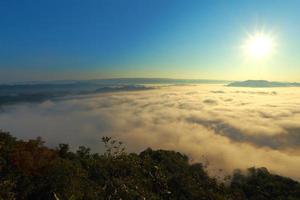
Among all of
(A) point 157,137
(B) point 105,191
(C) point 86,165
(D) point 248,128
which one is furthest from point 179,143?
(B) point 105,191

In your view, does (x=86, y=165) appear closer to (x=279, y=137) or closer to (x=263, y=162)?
(x=263, y=162)

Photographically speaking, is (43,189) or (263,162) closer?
(43,189)

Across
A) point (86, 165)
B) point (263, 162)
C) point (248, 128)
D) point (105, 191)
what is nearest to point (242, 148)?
point (263, 162)

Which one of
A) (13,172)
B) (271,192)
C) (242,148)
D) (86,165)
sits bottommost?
(242,148)

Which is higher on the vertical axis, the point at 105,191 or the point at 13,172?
the point at 13,172

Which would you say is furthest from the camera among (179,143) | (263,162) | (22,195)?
(179,143)

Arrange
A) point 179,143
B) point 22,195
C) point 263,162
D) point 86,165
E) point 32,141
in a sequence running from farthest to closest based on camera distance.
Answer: point 179,143 < point 263,162 < point 86,165 < point 32,141 < point 22,195
